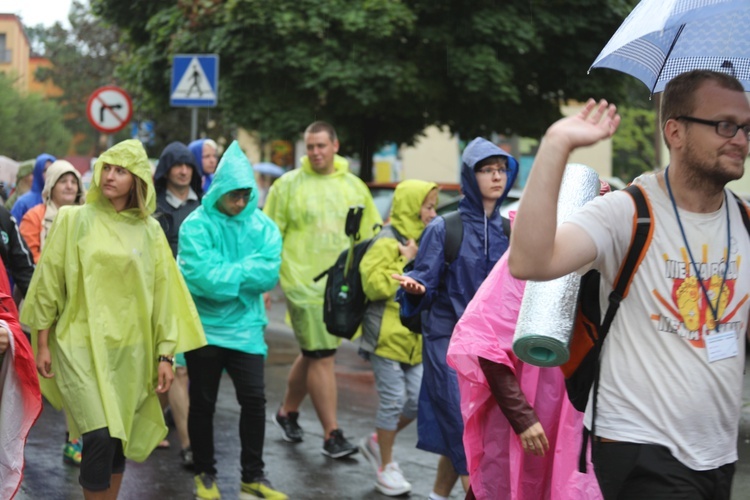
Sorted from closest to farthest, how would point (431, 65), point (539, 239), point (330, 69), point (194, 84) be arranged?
point (539, 239) → point (194, 84) → point (330, 69) → point (431, 65)

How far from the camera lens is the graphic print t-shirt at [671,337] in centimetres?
330

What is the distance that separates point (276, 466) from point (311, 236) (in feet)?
5.77

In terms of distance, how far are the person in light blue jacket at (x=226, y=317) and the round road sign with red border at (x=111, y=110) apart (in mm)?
10345

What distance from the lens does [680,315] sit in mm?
3318

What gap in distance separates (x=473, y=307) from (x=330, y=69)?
1356cm

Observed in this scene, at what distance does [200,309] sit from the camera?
6961mm

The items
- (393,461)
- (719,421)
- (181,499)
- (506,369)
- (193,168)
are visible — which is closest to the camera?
(719,421)

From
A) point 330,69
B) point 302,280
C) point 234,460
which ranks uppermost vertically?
point 330,69

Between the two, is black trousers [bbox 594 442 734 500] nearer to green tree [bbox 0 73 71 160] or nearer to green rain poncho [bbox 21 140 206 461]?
green rain poncho [bbox 21 140 206 461]

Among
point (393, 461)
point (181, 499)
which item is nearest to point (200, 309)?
point (181, 499)

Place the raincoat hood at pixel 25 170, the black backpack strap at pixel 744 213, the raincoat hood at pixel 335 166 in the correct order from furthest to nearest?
1. the raincoat hood at pixel 25 170
2. the raincoat hood at pixel 335 166
3. the black backpack strap at pixel 744 213

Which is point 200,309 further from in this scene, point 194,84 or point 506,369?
point 194,84

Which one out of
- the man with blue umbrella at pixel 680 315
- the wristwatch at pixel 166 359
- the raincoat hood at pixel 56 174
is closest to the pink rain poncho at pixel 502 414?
the man with blue umbrella at pixel 680 315

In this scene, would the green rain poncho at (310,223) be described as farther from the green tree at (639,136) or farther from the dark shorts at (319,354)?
the green tree at (639,136)
